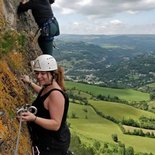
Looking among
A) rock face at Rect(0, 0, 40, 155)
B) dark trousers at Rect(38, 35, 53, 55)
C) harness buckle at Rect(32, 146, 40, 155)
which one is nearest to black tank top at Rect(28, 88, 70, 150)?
harness buckle at Rect(32, 146, 40, 155)

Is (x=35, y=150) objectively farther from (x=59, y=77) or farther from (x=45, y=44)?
(x=45, y=44)

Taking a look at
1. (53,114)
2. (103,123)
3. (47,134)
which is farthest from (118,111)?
(53,114)

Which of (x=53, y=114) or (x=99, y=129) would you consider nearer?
(x=53, y=114)

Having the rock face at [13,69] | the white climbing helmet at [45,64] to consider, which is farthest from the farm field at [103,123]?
the white climbing helmet at [45,64]

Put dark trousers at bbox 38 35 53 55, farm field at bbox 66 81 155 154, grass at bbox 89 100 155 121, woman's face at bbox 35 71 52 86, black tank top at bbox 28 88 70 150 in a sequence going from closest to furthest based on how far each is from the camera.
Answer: black tank top at bbox 28 88 70 150, woman's face at bbox 35 71 52 86, dark trousers at bbox 38 35 53 55, farm field at bbox 66 81 155 154, grass at bbox 89 100 155 121

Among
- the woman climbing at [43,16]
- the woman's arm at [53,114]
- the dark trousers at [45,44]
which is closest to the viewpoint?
the woman's arm at [53,114]

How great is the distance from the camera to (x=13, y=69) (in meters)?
10.9

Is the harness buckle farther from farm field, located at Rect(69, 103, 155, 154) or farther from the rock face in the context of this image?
farm field, located at Rect(69, 103, 155, 154)

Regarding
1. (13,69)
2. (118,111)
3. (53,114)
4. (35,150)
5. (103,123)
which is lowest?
(118,111)

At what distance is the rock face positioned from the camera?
8.44 m

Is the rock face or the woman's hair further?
the woman's hair

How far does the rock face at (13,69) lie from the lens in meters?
8.44

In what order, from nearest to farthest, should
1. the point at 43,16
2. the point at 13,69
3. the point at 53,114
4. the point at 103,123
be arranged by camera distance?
the point at 53,114 < the point at 13,69 < the point at 43,16 < the point at 103,123

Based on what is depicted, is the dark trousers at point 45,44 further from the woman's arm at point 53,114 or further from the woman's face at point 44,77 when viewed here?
the woman's arm at point 53,114
